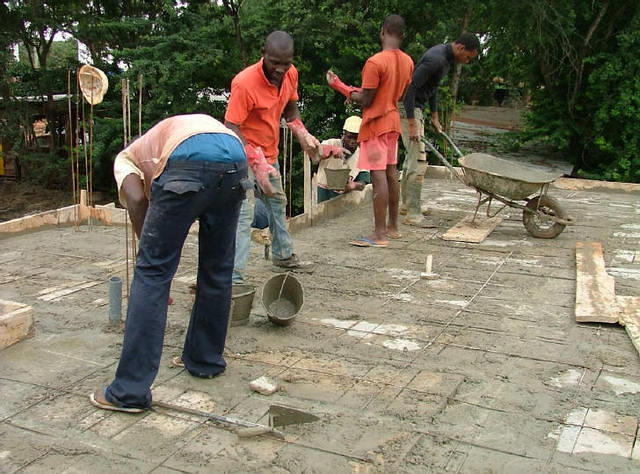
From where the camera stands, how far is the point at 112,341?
4.04 meters

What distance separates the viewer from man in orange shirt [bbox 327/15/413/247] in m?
6.32

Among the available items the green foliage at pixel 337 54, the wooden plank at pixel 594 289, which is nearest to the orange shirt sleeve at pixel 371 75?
the wooden plank at pixel 594 289

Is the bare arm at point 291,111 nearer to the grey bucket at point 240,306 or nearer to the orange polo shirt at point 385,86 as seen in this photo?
the orange polo shirt at point 385,86

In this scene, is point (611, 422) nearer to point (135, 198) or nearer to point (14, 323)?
point (135, 198)

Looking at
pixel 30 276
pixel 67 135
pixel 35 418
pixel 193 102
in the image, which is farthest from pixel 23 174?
pixel 35 418

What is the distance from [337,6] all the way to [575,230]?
7.71 metres

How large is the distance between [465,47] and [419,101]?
2.23 feet

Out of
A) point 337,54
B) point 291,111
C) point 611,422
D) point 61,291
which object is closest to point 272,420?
point 611,422

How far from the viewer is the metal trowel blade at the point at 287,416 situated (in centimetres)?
299

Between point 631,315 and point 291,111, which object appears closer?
point 631,315

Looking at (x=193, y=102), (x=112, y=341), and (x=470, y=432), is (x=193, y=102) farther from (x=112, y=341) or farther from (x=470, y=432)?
(x=470, y=432)

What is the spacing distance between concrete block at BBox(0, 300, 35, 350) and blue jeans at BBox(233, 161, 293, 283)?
4.21ft

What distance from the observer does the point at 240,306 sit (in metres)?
4.30

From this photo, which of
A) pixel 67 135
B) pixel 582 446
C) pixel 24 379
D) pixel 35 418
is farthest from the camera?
pixel 67 135
